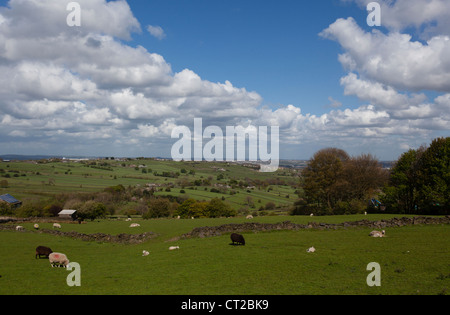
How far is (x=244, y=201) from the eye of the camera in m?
91.0

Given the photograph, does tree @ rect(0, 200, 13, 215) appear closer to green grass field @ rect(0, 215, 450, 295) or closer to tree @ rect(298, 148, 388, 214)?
green grass field @ rect(0, 215, 450, 295)

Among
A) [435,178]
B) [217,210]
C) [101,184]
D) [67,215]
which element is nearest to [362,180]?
[435,178]

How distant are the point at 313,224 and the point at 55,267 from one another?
2412 centimetres

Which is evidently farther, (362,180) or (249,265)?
(362,180)

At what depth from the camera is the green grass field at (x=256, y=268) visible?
1226cm

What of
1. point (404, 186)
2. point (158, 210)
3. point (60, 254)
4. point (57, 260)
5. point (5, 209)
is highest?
point (404, 186)

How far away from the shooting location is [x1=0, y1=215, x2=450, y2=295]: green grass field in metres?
12.3

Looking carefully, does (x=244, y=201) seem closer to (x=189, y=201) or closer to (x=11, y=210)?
(x=189, y=201)

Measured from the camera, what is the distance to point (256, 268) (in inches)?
611

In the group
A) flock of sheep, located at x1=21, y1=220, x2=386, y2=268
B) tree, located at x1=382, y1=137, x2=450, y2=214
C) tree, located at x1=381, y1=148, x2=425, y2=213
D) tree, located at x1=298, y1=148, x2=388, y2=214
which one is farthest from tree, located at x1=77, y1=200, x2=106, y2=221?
tree, located at x1=382, y1=137, x2=450, y2=214

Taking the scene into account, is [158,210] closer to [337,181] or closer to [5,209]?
[5,209]

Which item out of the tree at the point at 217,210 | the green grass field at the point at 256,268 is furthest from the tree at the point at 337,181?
the green grass field at the point at 256,268

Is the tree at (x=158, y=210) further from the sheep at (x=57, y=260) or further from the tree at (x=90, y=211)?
the sheep at (x=57, y=260)

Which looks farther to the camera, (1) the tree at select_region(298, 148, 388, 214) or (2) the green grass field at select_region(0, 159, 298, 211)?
(2) the green grass field at select_region(0, 159, 298, 211)
